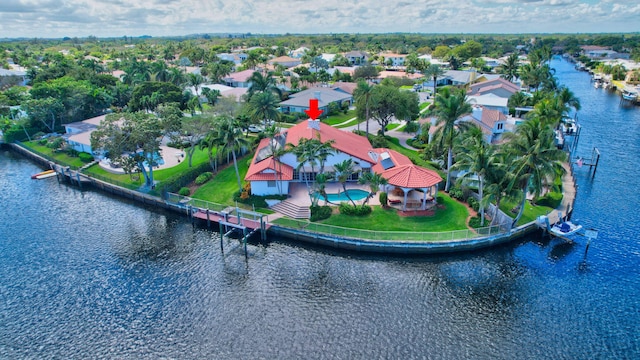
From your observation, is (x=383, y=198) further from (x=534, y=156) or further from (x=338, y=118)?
(x=338, y=118)

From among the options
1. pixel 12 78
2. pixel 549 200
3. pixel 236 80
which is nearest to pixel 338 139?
pixel 549 200

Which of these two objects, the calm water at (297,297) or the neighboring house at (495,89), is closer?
the calm water at (297,297)

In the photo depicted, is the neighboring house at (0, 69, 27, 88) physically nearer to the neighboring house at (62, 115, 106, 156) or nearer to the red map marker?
the neighboring house at (62, 115, 106, 156)

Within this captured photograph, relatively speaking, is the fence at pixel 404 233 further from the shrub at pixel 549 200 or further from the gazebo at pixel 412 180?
the shrub at pixel 549 200

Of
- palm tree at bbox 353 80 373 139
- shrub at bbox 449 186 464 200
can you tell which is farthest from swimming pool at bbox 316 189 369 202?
palm tree at bbox 353 80 373 139

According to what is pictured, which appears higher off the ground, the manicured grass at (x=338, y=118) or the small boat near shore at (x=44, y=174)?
A: the manicured grass at (x=338, y=118)

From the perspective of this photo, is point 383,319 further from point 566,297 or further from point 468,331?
point 566,297

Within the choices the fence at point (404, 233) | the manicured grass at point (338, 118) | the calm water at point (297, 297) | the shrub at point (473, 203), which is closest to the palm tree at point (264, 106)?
the manicured grass at point (338, 118)

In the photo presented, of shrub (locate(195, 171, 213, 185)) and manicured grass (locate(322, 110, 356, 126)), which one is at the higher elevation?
manicured grass (locate(322, 110, 356, 126))
